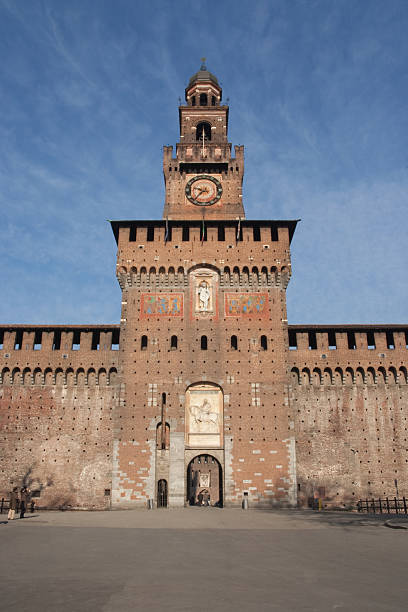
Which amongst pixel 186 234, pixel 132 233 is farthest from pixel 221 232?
pixel 132 233

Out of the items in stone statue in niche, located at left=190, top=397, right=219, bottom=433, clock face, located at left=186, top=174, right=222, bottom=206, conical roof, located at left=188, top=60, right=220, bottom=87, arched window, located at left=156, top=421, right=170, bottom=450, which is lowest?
arched window, located at left=156, top=421, right=170, bottom=450

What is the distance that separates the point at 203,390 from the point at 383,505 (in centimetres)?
1074

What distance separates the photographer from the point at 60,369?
27203mm

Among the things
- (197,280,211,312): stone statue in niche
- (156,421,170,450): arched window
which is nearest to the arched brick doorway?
(156,421,170,450): arched window

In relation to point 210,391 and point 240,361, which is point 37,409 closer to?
point 210,391

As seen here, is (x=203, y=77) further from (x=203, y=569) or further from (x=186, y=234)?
(x=203, y=569)

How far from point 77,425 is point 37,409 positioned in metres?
2.44

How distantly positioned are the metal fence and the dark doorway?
385 inches

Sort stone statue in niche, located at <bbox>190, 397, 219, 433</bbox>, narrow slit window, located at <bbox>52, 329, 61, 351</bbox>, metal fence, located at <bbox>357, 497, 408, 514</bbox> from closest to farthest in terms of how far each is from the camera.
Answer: metal fence, located at <bbox>357, 497, 408, 514</bbox> < stone statue in niche, located at <bbox>190, 397, 219, 433</bbox> < narrow slit window, located at <bbox>52, 329, 61, 351</bbox>

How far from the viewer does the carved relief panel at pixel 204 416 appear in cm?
2531

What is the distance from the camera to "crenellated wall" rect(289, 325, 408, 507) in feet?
83.8

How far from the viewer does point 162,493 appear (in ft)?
82.5

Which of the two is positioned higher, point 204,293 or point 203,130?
point 203,130

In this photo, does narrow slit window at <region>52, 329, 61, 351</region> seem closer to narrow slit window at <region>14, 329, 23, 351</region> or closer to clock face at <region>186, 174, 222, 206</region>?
narrow slit window at <region>14, 329, 23, 351</region>
